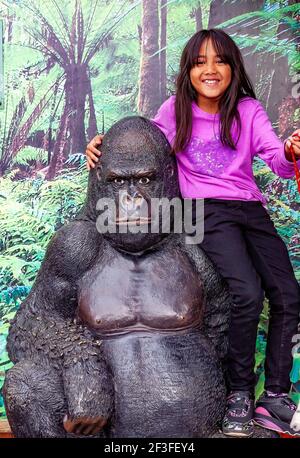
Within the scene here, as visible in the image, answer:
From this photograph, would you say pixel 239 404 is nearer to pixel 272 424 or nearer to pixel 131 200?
pixel 272 424

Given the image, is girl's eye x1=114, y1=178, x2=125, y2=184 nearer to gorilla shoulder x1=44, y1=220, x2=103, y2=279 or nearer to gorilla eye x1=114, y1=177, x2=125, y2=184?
gorilla eye x1=114, y1=177, x2=125, y2=184

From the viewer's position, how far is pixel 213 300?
2391mm

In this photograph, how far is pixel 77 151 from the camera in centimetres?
365

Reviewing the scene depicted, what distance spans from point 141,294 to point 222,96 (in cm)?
80

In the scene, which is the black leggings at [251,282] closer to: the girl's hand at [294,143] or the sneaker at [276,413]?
the sneaker at [276,413]

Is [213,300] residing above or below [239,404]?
above

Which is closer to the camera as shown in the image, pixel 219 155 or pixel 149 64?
pixel 219 155

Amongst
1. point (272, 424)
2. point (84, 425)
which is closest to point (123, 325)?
point (84, 425)

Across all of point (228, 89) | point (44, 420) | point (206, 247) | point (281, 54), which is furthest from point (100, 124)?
point (44, 420)

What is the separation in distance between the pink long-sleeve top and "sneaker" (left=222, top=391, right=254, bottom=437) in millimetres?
676

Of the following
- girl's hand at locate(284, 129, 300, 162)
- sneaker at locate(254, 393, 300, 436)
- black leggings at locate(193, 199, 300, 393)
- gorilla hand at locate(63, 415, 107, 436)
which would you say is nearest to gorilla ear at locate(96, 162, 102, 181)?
black leggings at locate(193, 199, 300, 393)

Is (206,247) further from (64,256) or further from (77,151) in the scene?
(77,151)

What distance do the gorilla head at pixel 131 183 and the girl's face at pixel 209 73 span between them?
260mm

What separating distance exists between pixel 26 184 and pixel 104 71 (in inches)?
27.9
